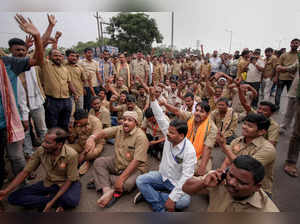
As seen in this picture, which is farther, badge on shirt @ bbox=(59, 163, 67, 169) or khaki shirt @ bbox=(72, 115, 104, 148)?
khaki shirt @ bbox=(72, 115, 104, 148)

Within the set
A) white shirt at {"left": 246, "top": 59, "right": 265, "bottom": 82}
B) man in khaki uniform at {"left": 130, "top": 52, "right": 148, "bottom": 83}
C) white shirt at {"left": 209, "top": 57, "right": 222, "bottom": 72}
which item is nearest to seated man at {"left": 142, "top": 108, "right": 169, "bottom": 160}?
white shirt at {"left": 246, "top": 59, "right": 265, "bottom": 82}

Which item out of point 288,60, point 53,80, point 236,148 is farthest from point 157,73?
point 236,148

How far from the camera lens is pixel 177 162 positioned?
2295 millimetres

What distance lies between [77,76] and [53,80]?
1.03 meters

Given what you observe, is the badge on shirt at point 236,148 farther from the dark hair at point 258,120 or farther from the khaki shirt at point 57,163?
the khaki shirt at point 57,163

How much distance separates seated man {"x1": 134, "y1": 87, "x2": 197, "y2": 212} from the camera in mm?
2154

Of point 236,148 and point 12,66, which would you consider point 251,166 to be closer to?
point 236,148

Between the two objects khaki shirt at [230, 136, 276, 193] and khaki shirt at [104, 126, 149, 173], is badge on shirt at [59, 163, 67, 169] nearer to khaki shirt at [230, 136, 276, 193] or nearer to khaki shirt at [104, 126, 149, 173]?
khaki shirt at [104, 126, 149, 173]

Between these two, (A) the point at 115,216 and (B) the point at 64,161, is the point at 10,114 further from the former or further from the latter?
(A) the point at 115,216

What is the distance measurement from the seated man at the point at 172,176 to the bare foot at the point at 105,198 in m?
0.34

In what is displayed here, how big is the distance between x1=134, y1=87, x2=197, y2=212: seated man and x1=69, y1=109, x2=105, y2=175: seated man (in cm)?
124

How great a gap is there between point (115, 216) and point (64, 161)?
194 centimetres

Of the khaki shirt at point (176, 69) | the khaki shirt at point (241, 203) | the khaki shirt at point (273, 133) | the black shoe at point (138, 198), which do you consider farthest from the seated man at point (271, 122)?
the khaki shirt at point (176, 69)

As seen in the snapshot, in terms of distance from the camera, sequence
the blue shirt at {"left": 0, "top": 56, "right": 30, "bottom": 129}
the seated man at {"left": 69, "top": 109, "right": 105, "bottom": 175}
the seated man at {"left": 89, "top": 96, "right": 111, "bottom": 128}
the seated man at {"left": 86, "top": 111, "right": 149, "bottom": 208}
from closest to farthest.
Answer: the blue shirt at {"left": 0, "top": 56, "right": 30, "bottom": 129}
the seated man at {"left": 86, "top": 111, "right": 149, "bottom": 208}
the seated man at {"left": 69, "top": 109, "right": 105, "bottom": 175}
the seated man at {"left": 89, "top": 96, "right": 111, "bottom": 128}
